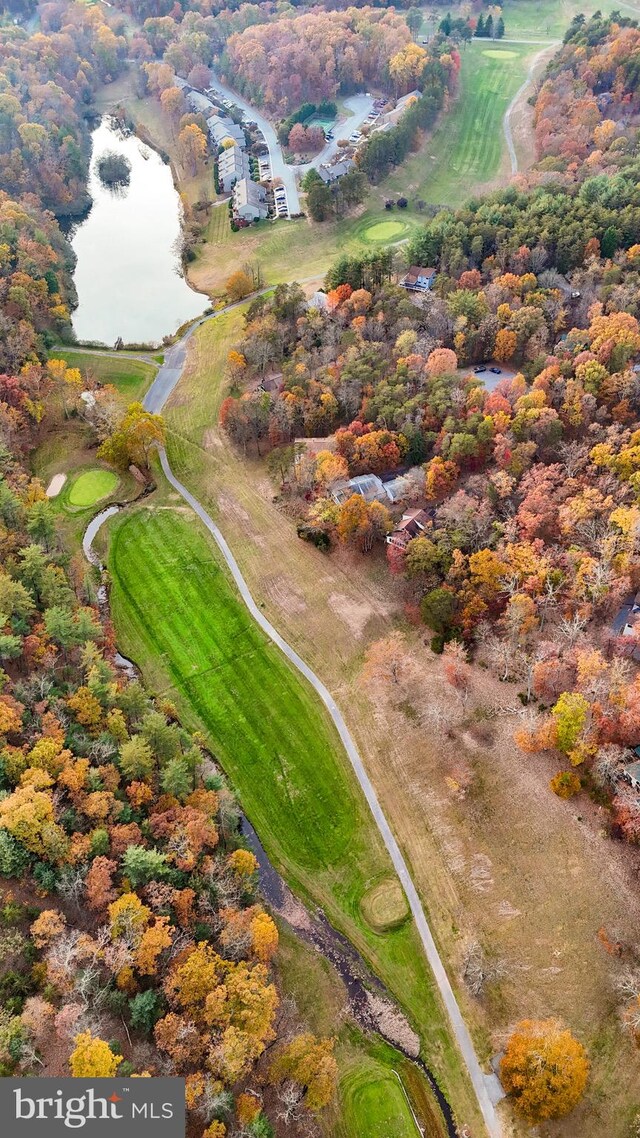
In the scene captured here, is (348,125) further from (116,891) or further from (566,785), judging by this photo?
(116,891)

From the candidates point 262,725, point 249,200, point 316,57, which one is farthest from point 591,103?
point 262,725

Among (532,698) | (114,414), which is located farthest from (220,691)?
(114,414)

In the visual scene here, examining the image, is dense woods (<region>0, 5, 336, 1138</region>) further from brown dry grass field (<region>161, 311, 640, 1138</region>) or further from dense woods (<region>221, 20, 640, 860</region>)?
dense woods (<region>221, 20, 640, 860</region>)

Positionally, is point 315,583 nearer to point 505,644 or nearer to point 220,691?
point 220,691

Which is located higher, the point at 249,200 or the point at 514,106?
the point at 514,106

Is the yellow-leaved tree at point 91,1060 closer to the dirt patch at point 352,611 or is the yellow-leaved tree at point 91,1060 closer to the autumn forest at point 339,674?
the autumn forest at point 339,674

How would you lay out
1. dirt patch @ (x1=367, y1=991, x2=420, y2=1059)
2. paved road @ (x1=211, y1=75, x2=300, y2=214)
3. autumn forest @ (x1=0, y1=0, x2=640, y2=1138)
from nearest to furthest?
autumn forest @ (x1=0, y1=0, x2=640, y2=1138) < dirt patch @ (x1=367, y1=991, x2=420, y2=1059) < paved road @ (x1=211, y1=75, x2=300, y2=214)

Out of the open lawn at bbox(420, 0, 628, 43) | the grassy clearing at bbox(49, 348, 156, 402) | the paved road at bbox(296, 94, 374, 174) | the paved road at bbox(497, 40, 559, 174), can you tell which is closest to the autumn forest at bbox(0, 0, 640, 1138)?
the grassy clearing at bbox(49, 348, 156, 402)
